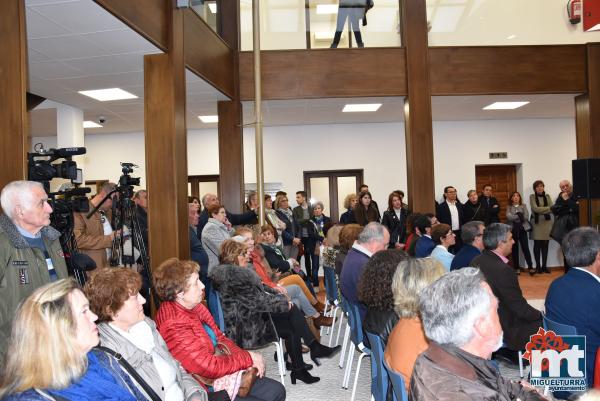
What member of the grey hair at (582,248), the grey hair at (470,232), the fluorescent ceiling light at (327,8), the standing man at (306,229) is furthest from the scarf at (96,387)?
the standing man at (306,229)

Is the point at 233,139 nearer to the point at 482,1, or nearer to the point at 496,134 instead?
the point at 482,1

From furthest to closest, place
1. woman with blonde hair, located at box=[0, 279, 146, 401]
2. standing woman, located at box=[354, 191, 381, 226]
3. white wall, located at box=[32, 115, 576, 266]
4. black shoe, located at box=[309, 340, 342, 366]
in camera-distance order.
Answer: white wall, located at box=[32, 115, 576, 266]
standing woman, located at box=[354, 191, 381, 226]
black shoe, located at box=[309, 340, 342, 366]
woman with blonde hair, located at box=[0, 279, 146, 401]

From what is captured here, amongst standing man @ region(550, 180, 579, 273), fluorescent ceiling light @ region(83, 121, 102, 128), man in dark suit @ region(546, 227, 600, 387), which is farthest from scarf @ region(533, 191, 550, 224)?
fluorescent ceiling light @ region(83, 121, 102, 128)

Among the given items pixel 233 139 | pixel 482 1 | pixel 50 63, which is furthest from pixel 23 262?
pixel 482 1

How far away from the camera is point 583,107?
7914mm

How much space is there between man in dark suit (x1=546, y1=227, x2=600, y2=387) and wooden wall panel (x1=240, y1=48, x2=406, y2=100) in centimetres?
480

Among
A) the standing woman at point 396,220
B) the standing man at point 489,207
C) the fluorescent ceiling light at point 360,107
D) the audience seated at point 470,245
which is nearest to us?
the audience seated at point 470,245

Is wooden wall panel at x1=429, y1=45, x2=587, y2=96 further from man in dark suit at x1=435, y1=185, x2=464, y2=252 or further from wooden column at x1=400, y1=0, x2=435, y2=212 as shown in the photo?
man in dark suit at x1=435, y1=185, x2=464, y2=252

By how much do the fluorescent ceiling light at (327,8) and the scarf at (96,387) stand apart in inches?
265

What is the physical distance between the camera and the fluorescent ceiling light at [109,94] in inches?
280

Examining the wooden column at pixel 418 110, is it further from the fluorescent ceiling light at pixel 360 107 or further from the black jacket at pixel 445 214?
the black jacket at pixel 445 214

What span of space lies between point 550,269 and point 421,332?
354 inches

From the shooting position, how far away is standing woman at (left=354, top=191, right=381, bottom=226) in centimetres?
840

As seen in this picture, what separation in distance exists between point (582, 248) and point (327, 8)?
5675 millimetres
